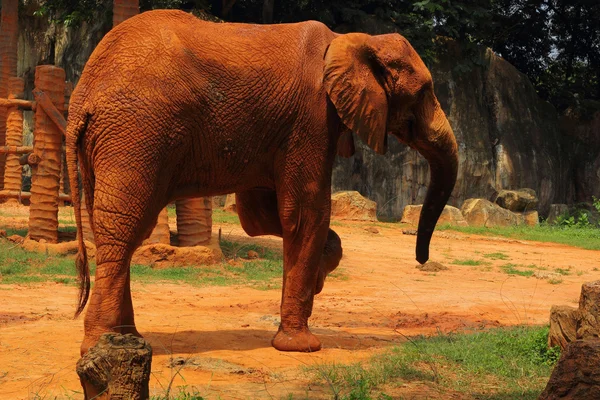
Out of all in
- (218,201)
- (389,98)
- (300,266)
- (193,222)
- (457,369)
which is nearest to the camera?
(457,369)

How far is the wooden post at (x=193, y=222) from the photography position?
12.0 m

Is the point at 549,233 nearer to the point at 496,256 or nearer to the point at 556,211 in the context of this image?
the point at 556,211

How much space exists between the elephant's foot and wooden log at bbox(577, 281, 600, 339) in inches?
83.5

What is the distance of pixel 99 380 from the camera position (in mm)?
3812

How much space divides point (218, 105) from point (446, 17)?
1760cm

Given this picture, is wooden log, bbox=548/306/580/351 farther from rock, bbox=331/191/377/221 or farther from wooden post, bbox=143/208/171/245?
rock, bbox=331/191/377/221

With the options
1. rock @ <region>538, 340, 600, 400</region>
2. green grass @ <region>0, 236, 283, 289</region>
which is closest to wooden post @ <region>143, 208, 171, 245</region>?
green grass @ <region>0, 236, 283, 289</region>

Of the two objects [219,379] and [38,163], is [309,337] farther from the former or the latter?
[38,163]

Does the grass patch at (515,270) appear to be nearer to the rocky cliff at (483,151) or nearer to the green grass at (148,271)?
Answer: the green grass at (148,271)

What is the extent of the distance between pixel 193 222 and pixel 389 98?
5700mm

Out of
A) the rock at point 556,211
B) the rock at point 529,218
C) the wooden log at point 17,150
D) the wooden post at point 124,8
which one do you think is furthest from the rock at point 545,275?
the rock at point 556,211

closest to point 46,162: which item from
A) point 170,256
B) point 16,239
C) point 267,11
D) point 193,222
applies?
point 16,239

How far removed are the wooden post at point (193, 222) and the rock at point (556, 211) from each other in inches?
539

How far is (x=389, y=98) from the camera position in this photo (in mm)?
6891
